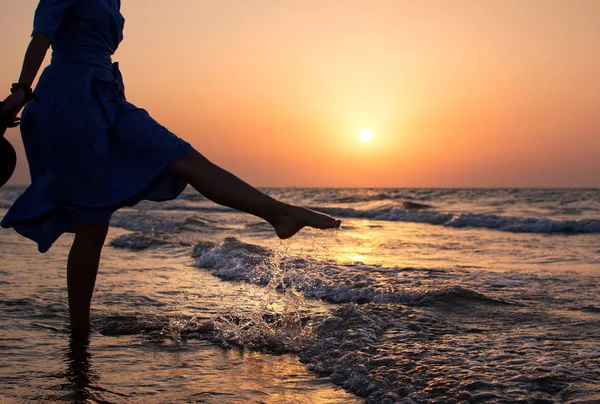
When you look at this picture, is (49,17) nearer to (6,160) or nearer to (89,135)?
(89,135)

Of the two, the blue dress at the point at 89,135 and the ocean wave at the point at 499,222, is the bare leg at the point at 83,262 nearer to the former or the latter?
the blue dress at the point at 89,135

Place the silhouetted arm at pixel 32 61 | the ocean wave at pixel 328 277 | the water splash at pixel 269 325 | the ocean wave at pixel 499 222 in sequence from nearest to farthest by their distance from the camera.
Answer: the silhouetted arm at pixel 32 61
the water splash at pixel 269 325
the ocean wave at pixel 328 277
the ocean wave at pixel 499 222

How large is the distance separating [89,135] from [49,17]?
1.68 feet

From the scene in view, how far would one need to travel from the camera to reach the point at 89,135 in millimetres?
2633

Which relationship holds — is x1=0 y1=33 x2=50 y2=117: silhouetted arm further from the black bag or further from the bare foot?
the bare foot

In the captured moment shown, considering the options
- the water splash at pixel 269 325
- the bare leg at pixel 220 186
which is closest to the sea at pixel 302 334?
the water splash at pixel 269 325

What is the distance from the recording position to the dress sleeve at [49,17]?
A: 2.52m

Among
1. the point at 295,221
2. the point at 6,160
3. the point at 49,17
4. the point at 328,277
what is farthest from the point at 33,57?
the point at 328,277

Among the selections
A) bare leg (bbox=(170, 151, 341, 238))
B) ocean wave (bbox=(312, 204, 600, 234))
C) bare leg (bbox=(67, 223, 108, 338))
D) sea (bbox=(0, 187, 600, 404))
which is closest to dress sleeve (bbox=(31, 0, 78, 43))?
bare leg (bbox=(170, 151, 341, 238))

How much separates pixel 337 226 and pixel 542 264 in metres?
5.22

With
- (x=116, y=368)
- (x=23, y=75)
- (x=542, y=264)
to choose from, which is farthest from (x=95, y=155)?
(x=542, y=264)

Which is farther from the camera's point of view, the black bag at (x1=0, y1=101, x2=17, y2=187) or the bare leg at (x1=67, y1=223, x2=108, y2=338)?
the bare leg at (x1=67, y1=223, x2=108, y2=338)

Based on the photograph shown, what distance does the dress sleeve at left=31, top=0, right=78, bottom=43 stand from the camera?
8.25 feet

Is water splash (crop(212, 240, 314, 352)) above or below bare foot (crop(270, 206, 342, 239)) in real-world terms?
below
